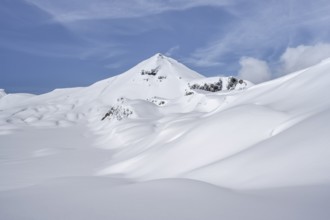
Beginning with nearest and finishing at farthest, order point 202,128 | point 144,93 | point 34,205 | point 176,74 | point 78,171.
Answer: point 34,205 → point 202,128 → point 78,171 → point 144,93 → point 176,74

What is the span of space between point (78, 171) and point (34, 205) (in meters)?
14.0

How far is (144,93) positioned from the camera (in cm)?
15325

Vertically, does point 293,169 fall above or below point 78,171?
below

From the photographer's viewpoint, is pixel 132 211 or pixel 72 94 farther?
pixel 72 94

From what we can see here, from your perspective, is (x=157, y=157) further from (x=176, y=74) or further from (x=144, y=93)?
(x=176, y=74)

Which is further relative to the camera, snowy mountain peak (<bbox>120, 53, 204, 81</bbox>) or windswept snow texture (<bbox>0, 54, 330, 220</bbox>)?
snowy mountain peak (<bbox>120, 53, 204, 81</bbox>)

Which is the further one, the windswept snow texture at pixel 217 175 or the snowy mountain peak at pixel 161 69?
the snowy mountain peak at pixel 161 69

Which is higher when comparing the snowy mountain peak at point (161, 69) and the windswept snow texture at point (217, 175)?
the snowy mountain peak at point (161, 69)

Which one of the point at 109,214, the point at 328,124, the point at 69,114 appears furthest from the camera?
the point at 69,114

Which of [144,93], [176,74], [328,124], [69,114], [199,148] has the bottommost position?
[328,124]

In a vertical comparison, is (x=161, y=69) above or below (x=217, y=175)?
above

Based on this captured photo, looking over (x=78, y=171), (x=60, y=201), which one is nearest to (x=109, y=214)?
(x=60, y=201)

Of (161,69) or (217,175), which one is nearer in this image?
(217,175)

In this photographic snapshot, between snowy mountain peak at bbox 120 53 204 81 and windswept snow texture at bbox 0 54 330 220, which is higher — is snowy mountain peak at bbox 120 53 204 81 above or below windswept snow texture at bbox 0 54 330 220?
above
